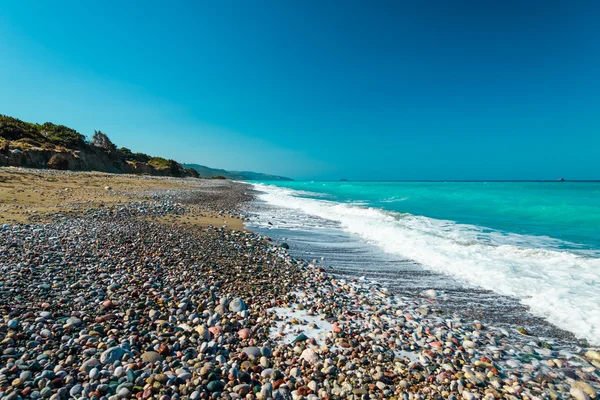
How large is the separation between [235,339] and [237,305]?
77 centimetres

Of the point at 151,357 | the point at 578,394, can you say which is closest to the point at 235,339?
the point at 151,357

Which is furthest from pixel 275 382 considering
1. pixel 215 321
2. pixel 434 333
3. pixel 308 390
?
pixel 434 333

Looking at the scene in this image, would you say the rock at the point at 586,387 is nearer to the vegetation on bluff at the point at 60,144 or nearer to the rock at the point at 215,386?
the rock at the point at 215,386

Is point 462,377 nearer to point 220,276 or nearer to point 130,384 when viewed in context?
point 130,384

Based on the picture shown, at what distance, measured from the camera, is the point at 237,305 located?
3.97m

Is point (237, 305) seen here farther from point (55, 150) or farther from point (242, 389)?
point (55, 150)

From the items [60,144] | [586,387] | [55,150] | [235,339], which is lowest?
[235,339]

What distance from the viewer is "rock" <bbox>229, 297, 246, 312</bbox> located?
3.90 metres

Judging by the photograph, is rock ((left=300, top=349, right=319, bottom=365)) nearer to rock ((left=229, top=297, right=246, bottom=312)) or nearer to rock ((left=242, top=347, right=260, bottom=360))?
rock ((left=242, top=347, right=260, bottom=360))

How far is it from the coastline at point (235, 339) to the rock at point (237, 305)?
0.12 feet

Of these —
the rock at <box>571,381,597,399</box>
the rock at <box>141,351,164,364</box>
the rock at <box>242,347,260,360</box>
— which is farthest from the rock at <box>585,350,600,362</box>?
the rock at <box>141,351,164,364</box>

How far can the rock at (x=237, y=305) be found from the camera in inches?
153

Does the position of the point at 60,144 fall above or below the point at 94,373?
above

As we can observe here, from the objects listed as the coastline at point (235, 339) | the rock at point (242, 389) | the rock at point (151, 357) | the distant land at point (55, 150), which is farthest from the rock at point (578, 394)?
the distant land at point (55, 150)
